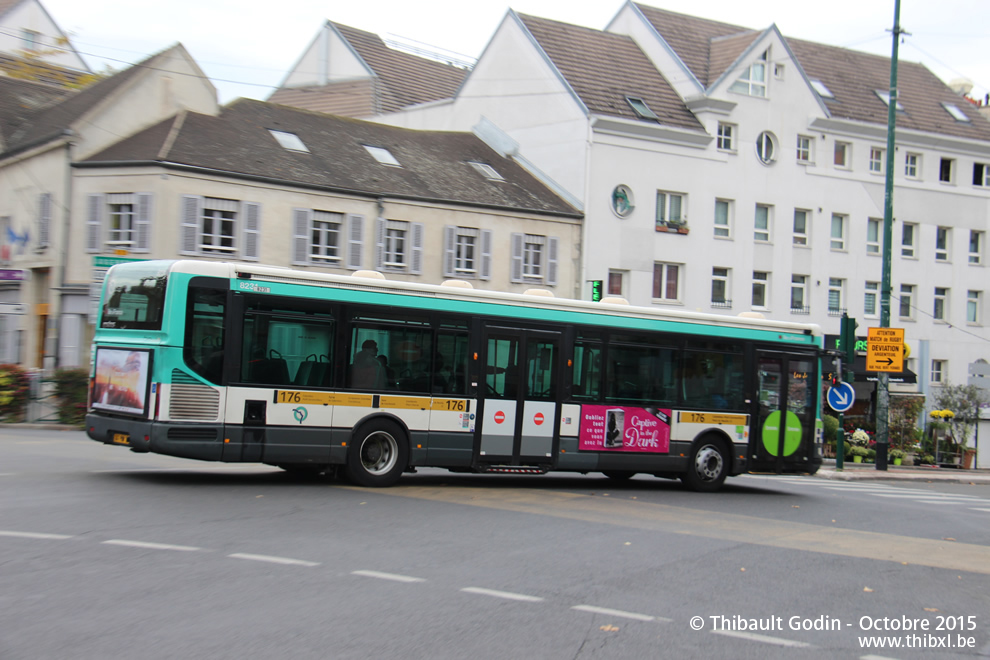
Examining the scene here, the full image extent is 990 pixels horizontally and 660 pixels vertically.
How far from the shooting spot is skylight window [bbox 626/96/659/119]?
132 feet

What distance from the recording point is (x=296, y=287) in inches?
541

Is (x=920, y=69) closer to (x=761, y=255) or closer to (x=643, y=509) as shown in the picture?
(x=761, y=255)

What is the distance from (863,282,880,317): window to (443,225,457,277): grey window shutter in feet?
66.0

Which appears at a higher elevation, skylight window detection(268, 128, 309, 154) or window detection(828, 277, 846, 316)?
skylight window detection(268, 128, 309, 154)

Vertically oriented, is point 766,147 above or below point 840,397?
above

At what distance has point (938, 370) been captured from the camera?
48.5 metres

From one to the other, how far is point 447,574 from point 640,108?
34.4m

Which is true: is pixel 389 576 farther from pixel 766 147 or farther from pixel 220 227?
pixel 766 147

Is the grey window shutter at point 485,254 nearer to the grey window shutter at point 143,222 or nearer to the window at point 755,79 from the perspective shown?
the grey window shutter at point 143,222

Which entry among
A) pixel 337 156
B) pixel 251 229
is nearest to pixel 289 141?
pixel 337 156

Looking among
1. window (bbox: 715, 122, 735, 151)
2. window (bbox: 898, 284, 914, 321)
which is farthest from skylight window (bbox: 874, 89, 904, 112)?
window (bbox: 715, 122, 735, 151)

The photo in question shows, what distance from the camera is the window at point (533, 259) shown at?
3722cm

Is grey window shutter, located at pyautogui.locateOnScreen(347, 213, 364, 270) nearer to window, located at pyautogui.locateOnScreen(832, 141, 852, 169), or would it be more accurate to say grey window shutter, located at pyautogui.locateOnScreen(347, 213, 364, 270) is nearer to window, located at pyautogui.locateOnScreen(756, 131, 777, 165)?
window, located at pyautogui.locateOnScreen(756, 131, 777, 165)

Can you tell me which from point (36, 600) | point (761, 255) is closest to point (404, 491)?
point (36, 600)
